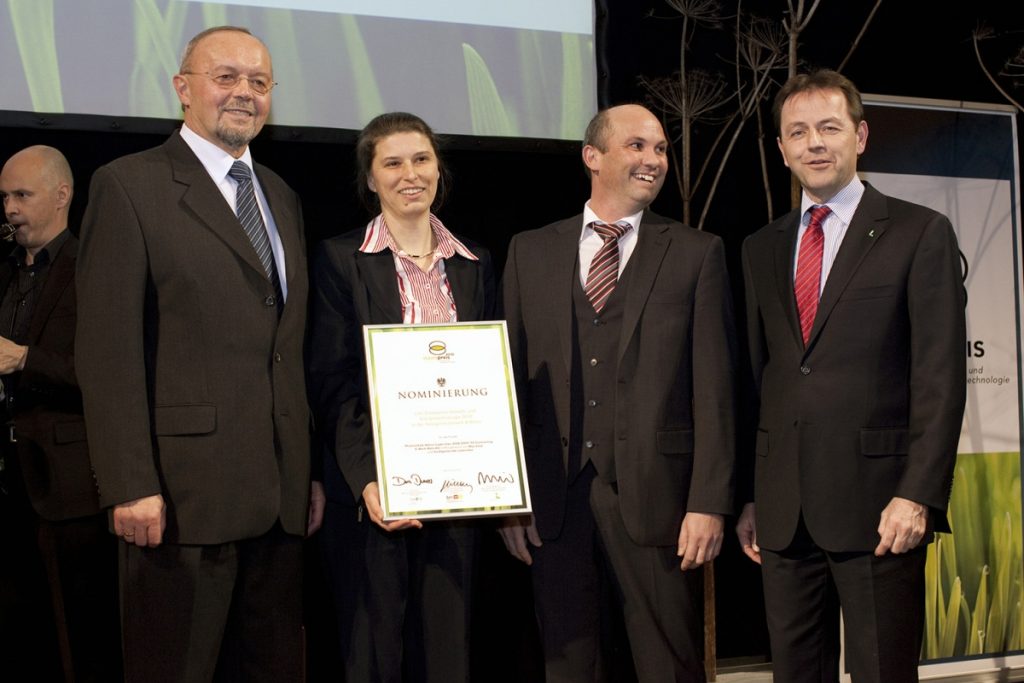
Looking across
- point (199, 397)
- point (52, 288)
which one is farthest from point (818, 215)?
point (52, 288)

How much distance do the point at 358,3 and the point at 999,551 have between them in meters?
3.36

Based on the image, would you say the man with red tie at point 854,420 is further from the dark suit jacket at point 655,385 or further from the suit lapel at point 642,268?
the suit lapel at point 642,268

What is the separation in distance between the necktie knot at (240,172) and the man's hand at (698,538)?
141 cm

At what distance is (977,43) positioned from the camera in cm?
473

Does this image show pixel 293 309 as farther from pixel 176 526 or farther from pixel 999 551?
pixel 999 551

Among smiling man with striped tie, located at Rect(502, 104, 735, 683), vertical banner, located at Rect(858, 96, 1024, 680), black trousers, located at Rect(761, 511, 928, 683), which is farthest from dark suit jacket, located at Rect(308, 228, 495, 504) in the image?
vertical banner, located at Rect(858, 96, 1024, 680)

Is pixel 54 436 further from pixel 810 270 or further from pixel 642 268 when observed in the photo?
pixel 810 270

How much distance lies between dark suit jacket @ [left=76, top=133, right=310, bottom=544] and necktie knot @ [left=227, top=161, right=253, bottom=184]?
3.0 inches

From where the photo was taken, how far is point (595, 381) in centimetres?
274

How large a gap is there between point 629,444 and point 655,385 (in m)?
0.17

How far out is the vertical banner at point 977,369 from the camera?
4281mm

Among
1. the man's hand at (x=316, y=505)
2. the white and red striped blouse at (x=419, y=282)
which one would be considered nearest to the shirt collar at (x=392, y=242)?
the white and red striped blouse at (x=419, y=282)

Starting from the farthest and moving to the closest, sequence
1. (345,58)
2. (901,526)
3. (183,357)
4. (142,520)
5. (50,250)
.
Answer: (345,58) → (50,250) → (901,526) → (183,357) → (142,520)
